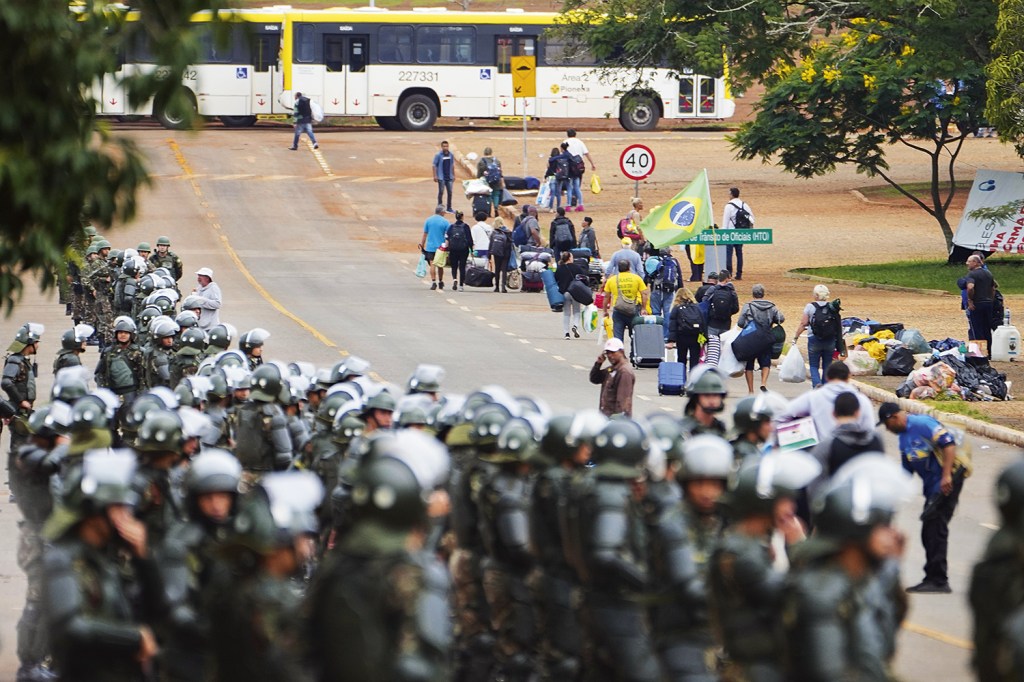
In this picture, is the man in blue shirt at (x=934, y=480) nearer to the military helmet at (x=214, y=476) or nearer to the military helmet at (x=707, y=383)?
the military helmet at (x=707, y=383)

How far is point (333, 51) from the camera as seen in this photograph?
5153cm

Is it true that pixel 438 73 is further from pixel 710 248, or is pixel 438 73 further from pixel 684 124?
pixel 710 248

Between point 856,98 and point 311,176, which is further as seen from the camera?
point 311,176

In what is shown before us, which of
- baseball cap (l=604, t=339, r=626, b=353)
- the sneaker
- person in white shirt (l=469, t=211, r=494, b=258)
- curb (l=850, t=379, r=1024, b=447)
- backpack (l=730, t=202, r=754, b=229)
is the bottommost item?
the sneaker

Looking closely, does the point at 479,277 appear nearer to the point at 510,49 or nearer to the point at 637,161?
the point at 637,161

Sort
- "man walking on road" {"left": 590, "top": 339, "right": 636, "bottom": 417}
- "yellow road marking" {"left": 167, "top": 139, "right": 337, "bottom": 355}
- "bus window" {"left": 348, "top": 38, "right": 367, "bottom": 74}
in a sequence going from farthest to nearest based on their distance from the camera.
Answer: "bus window" {"left": 348, "top": 38, "right": 367, "bottom": 74} → "yellow road marking" {"left": 167, "top": 139, "right": 337, "bottom": 355} → "man walking on road" {"left": 590, "top": 339, "right": 636, "bottom": 417}

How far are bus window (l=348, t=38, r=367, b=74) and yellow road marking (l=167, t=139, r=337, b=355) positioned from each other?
5.39m

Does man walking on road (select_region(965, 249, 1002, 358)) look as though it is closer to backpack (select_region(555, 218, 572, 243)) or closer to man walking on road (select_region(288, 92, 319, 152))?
backpack (select_region(555, 218, 572, 243))

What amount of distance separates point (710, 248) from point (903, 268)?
231 inches

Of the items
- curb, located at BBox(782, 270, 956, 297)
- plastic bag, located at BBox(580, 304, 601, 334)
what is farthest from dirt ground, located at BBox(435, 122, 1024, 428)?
plastic bag, located at BBox(580, 304, 601, 334)

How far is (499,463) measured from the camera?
10.0 meters

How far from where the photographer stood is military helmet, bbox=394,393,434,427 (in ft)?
36.8

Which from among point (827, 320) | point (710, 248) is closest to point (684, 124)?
point (710, 248)

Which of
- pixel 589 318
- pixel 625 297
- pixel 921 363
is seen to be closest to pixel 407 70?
pixel 589 318
